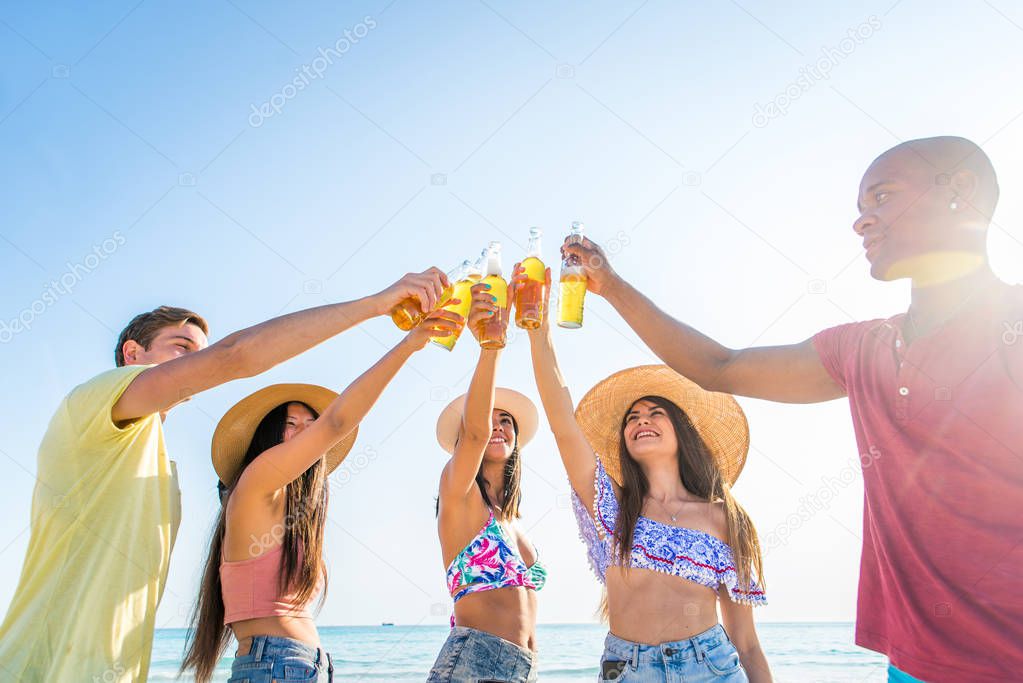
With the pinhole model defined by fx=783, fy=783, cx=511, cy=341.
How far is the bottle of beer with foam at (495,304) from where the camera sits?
13.0 ft

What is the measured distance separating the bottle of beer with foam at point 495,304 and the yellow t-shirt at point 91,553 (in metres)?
1.59

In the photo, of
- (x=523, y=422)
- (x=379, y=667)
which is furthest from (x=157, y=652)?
(x=523, y=422)

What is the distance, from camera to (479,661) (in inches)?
158

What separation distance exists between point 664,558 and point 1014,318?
227 centimetres

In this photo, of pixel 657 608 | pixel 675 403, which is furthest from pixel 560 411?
pixel 657 608

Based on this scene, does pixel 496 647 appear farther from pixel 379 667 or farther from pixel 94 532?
pixel 379 667

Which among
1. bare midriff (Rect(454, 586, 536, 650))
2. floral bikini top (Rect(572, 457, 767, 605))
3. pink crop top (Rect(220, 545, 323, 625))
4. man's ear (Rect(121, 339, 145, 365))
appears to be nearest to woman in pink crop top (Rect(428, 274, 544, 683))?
bare midriff (Rect(454, 586, 536, 650))

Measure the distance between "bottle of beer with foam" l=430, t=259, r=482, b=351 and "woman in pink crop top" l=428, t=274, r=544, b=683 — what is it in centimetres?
13

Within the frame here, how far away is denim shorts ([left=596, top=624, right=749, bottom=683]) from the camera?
3.71 m

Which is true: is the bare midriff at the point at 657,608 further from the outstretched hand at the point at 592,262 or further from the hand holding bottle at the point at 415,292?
the hand holding bottle at the point at 415,292

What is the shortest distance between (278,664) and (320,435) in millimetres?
1082

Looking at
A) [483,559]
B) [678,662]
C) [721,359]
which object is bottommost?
[678,662]

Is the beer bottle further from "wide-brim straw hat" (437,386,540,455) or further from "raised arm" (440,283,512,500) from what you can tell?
"wide-brim straw hat" (437,386,540,455)

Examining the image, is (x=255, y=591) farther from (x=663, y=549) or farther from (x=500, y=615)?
(x=663, y=549)
